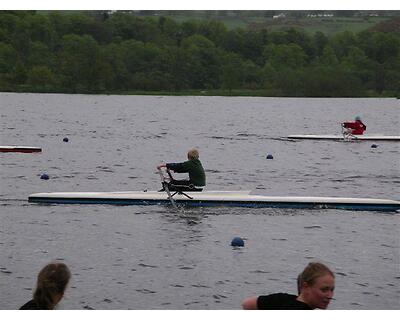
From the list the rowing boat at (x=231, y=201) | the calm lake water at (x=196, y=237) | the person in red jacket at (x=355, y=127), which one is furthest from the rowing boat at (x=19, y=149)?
the rowing boat at (x=231, y=201)

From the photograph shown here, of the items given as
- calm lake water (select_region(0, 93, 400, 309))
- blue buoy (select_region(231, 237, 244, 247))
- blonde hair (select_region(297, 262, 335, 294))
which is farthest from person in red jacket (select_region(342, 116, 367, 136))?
blonde hair (select_region(297, 262, 335, 294))

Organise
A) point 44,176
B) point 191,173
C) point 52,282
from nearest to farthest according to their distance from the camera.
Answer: point 52,282 < point 191,173 < point 44,176

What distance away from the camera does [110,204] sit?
25.3 m

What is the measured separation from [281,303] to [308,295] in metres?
0.31

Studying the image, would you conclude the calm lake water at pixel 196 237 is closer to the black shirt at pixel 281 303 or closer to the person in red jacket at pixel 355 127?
the person in red jacket at pixel 355 127

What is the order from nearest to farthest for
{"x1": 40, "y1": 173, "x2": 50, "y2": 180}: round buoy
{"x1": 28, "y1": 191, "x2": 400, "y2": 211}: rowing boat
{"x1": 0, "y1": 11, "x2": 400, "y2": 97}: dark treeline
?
{"x1": 28, "y1": 191, "x2": 400, "y2": 211}: rowing boat
{"x1": 40, "y1": 173, "x2": 50, "y2": 180}: round buoy
{"x1": 0, "y1": 11, "x2": 400, "y2": 97}: dark treeline

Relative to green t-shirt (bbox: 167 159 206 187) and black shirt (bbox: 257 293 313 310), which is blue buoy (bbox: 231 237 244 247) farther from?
black shirt (bbox: 257 293 313 310)

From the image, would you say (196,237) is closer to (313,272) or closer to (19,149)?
(313,272)

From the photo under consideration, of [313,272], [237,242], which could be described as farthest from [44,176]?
[313,272]

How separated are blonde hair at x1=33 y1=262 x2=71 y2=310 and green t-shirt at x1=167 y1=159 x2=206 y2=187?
48.1 ft

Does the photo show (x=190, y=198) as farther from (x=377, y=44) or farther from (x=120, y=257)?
(x=377, y=44)

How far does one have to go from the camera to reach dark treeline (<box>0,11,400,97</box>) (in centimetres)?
10969

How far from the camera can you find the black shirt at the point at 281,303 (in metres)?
8.38

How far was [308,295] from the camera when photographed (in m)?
8.24
